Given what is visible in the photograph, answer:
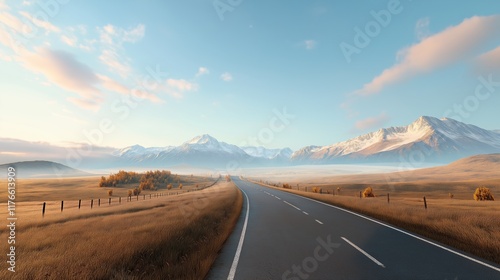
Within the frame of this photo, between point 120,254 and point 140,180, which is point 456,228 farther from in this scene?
point 140,180

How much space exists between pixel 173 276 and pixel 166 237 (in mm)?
2997

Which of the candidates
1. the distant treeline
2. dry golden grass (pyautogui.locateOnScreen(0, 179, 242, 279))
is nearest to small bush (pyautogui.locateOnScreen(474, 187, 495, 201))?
dry golden grass (pyautogui.locateOnScreen(0, 179, 242, 279))

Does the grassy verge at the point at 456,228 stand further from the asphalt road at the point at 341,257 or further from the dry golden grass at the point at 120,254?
the dry golden grass at the point at 120,254

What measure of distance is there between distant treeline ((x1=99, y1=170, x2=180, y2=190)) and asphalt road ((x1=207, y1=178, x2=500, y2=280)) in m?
84.9

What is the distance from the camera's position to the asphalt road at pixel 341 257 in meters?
5.63

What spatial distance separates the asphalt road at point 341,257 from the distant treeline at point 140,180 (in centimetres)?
8490

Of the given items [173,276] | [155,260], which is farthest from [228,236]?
[173,276]

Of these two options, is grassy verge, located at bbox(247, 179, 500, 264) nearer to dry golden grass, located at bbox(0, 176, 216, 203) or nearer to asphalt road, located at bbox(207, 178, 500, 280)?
asphalt road, located at bbox(207, 178, 500, 280)

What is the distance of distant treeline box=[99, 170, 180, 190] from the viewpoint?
88.8 m

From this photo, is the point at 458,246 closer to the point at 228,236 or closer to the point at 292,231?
the point at 292,231

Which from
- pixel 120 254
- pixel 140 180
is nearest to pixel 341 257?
→ pixel 120 254

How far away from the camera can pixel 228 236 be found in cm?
984

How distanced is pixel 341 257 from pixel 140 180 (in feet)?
341

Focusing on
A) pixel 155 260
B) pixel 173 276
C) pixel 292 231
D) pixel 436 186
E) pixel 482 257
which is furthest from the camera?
pixel 436 186
